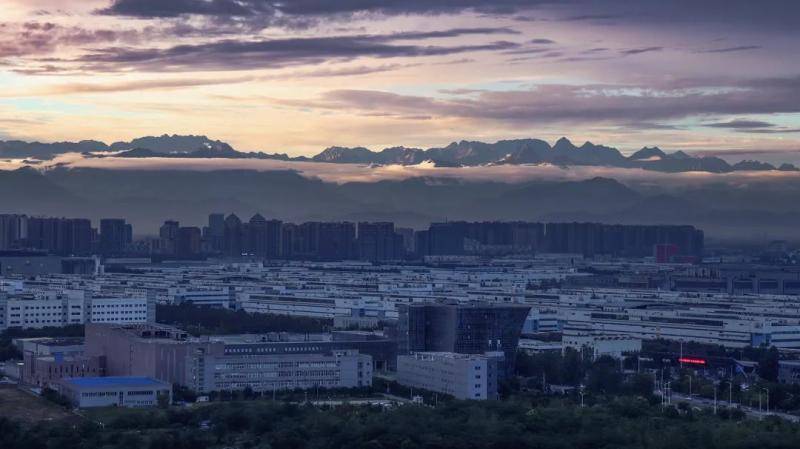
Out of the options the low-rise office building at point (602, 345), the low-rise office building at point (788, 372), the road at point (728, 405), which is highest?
the low-rise office building at point (602, 345)

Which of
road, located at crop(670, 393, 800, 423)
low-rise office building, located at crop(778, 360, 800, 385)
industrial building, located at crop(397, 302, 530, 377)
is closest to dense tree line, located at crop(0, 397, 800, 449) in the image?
road, located at crop(670, 393, 800, 423)

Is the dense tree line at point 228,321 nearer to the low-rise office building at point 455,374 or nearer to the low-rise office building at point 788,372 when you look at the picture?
the low-rise office building at point 455,374

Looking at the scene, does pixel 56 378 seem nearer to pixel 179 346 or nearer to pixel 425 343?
pixel 179 346

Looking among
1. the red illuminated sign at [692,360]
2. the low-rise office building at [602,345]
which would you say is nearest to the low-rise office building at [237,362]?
the low-rise office building at [602,345]

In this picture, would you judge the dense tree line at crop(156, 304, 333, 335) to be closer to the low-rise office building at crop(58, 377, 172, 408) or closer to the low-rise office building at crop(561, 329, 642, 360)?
the low-rise office building at crop(561, 329, 642, 360)

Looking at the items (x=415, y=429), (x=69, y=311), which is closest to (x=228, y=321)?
(x=69, y=311)

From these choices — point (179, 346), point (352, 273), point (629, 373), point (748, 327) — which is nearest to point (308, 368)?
point (179, 346)

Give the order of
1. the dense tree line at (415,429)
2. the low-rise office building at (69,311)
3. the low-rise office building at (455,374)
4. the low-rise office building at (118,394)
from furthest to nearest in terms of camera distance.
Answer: the low-rise office building at (69,311) → the low-rise office building at (455,374) → the low-rise office building at (118,394) → the dense tree line at (415,429)
